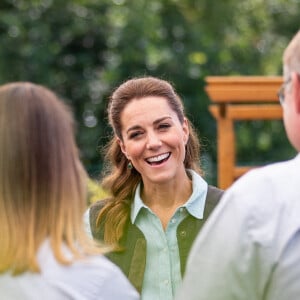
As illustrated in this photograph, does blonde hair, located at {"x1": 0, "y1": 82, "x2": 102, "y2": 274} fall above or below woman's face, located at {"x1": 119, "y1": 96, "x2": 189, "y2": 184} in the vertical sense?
above

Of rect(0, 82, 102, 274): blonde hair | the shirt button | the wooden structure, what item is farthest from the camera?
the wooden structure

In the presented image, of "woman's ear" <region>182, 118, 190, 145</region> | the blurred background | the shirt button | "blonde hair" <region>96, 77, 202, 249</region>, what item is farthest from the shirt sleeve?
the blurred background

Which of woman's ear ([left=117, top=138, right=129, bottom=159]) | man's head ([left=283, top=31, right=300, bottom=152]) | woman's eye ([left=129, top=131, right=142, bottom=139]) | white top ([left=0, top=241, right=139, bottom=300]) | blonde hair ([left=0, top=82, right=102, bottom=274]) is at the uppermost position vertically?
man's head ([left=283, top=31, right=300, bottom=152])

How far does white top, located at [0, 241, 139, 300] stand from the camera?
232 centimetres

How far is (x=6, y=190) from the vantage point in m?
2.39

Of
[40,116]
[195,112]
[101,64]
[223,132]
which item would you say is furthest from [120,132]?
[101,64]

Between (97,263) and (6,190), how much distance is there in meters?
0.26

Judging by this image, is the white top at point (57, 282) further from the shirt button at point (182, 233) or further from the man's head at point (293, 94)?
the shirt button at point (182, 233)

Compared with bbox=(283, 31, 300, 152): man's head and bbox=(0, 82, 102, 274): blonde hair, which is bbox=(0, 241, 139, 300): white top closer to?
bbox=(0, 82, 102, 274): blonde hair

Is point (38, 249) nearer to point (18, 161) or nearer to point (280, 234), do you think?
point (18, 161)

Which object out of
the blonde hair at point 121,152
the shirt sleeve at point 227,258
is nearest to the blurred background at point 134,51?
the blonde hair at point 121,152

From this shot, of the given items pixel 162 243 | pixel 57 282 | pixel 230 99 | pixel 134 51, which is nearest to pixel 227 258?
pixel 57 282

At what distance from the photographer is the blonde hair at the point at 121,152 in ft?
13.4

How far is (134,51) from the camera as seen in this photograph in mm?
13805
